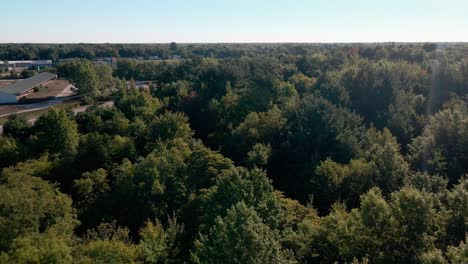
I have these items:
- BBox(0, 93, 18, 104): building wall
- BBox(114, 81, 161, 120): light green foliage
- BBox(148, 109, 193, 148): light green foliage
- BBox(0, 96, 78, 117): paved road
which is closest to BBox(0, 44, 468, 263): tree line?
BBox(148, 109, 193, 148): light green foliage

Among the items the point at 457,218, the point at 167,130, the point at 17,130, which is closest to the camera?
the point at 457,218

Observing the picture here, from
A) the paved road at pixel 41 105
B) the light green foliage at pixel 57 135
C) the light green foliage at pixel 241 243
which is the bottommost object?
the paved road at pixel 41 105

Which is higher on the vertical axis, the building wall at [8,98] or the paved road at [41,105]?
the building wall at [8,98]

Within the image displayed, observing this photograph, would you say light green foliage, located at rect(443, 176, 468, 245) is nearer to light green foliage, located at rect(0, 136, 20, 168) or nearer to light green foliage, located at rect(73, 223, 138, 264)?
light green foliage, located at rect(73, 223, 138, 264)

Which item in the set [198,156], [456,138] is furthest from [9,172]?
[456,138]

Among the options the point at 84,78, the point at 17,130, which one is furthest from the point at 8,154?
the point at 84,78

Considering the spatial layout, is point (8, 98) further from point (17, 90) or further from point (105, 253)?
point (105, 253)

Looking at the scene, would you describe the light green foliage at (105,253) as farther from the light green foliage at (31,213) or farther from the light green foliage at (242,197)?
the light green foliage at (242,197)

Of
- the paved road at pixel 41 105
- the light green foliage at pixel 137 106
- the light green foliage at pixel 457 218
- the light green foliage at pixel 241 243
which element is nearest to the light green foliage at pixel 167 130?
the light green foliage at pixel 137 106

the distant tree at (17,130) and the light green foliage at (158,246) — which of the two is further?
the distant tree at (17,130)

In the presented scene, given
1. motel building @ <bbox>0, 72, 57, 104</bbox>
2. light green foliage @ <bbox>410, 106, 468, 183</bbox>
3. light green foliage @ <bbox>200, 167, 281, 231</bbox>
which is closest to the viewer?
light green foliage @ <bbox>200, 167, 281, 231</bbox>

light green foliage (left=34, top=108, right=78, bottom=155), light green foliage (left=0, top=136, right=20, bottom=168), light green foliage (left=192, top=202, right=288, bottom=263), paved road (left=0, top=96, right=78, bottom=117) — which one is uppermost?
light green foliage (left=192, top=202, right=288, bottom=263)
